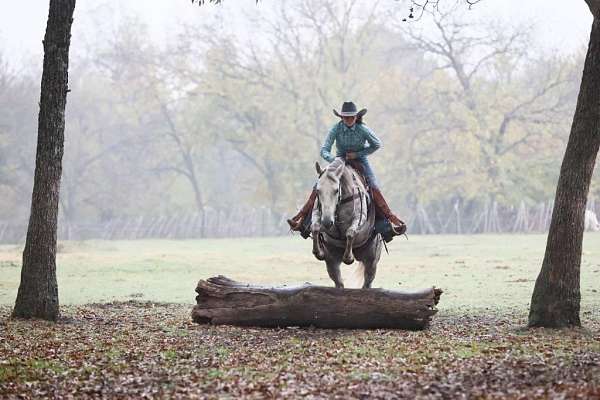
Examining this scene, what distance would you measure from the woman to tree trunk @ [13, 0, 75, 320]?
3.67 metres

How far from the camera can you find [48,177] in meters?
14.8

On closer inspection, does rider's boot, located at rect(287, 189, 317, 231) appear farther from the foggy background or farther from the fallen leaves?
the foggy background

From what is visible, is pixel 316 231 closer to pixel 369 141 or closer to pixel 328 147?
pixel 328 147

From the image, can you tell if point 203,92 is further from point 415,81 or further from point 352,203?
point 352,203

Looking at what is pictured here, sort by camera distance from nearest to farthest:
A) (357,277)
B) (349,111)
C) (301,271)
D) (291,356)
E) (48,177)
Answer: (291,356) < (48,177) < (349,111) < (357,277) < (301,271)

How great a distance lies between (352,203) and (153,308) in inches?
230

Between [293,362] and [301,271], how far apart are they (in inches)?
786

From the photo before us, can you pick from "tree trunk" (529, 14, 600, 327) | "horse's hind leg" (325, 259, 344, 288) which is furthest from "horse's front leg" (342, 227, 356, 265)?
"tree trunk" (529, 14, 600, 327)

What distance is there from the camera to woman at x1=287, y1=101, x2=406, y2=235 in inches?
588

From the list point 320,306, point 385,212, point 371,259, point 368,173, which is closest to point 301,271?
point 371,259

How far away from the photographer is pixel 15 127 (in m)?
61.6

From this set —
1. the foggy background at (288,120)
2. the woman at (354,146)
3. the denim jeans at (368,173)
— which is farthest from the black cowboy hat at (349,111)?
the foggy background at (288,120)

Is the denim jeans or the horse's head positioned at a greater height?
the denim jeans

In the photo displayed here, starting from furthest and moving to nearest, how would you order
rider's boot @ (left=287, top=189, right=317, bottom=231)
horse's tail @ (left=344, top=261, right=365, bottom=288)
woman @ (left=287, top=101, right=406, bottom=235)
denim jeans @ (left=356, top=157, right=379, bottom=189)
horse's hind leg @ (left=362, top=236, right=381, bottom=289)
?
horse's tail @ (left=344, top=261, right=365, bottom=288)
horse's hind leg @ (left=362, top=236, right=381, bottom=289)
denim jeans @ (left=356, top=157, right=379, bottom=189)
woman @ (left=287, top=101, right=406, bottom=235)
rider's boot @ (left=287, top=189, right=317, bottom=231)
